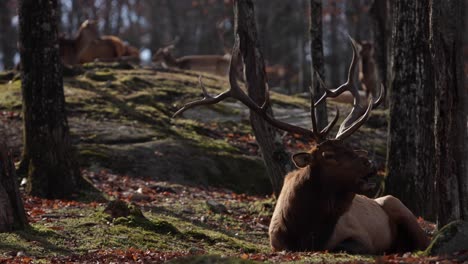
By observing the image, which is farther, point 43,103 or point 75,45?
point 75,45

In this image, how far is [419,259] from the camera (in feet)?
25.4

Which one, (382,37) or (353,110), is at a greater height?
(382,37)

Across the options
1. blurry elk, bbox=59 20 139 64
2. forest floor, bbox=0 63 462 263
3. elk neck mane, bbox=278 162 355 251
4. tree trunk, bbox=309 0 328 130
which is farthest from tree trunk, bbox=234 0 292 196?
blurry elk, bbox=59 20 139 64

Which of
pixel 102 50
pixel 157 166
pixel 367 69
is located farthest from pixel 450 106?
pixel 102 50

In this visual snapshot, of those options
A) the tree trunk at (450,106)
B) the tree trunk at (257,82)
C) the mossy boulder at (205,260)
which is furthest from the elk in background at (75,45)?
the mossy boulder at (205,260)

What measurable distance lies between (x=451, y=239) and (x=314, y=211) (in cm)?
221

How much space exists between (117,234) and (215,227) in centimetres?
224

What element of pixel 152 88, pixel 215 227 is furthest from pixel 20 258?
pixel 152 88

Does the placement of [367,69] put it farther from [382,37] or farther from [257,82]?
[257,82]

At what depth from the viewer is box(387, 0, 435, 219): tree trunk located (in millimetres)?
12367

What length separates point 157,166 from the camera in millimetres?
16125

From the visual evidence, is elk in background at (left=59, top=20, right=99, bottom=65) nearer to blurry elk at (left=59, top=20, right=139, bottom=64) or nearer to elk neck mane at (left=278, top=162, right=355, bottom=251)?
blurry elk at (left=59, top=20, right=139, bottom=64)

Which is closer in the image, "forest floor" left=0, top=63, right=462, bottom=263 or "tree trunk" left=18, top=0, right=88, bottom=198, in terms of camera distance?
"forest floor" left=0, top=63, right=462, bottom=263

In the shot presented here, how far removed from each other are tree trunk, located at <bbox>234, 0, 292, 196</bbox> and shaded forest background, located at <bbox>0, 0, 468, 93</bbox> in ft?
99.1
